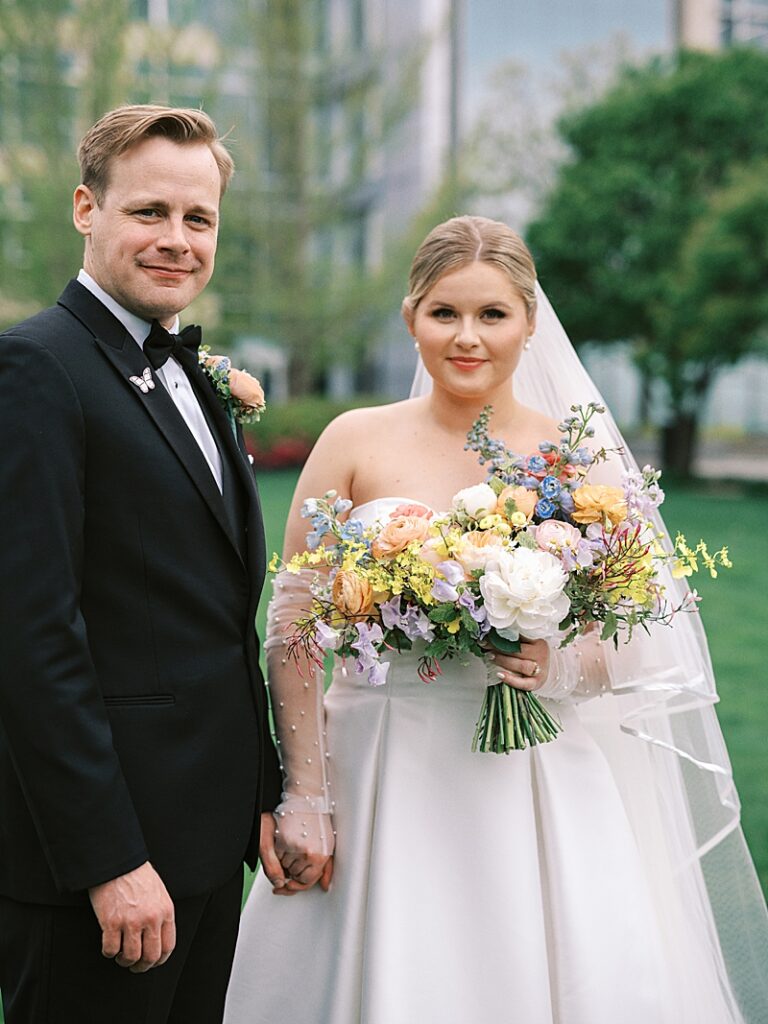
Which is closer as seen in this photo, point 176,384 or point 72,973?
point 72,973

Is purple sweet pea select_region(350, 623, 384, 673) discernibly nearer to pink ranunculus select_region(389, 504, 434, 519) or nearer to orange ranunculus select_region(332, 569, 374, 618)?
orange ranunculus select_region(332, 569, 374, 618)

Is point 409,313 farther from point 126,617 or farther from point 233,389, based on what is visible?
point 126,617

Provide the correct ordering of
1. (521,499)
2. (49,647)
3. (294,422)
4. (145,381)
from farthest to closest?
(294,422)
(521,499)
(145,381)
(49,647)

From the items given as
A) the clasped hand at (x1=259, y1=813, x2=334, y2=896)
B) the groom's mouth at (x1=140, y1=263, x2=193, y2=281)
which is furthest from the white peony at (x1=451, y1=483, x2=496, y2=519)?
the clasped hand at (x1=259, y1=813, x2=334, y2=896)

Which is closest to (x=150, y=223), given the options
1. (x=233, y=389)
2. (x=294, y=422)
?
(x=233, y=389)

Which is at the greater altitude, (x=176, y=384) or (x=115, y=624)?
(x=176, y=384)

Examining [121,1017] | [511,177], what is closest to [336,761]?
[121,1017]

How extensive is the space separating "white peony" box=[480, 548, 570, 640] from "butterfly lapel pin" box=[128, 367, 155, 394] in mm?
849

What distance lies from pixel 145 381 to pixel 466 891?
1558 mm

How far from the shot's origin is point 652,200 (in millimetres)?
23656

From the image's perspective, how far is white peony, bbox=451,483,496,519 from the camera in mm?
2592

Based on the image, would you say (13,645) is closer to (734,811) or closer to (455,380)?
(455,380)

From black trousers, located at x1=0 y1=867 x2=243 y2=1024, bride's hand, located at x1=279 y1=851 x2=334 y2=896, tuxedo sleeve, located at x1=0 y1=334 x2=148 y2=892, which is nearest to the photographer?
tuxedo sleeve, located at x1=0 y1=334 x2=148 y2=892

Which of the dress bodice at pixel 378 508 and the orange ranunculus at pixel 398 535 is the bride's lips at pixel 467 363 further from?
the orange ranunculus at pixel 398 535
